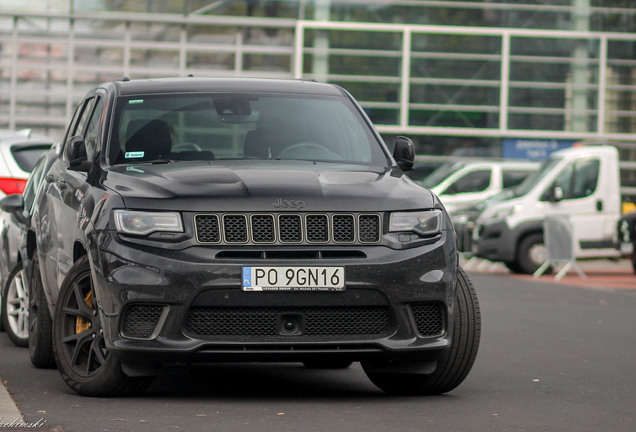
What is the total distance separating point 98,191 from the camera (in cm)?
790

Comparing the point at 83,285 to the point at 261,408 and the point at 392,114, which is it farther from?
the point at 392,114

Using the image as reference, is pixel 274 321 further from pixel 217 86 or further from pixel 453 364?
pixel 217 86

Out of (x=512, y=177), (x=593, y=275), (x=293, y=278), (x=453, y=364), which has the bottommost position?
(x=593, y=275)

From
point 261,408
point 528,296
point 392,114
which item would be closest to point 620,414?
point 261,408

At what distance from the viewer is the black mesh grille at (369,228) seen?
7520 millimetres

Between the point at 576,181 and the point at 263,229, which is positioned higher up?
the point at 263,229

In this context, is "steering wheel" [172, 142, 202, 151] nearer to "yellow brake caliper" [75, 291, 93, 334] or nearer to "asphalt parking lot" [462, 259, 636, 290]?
"yellow brake caliper" [75, 291, 93, 334]

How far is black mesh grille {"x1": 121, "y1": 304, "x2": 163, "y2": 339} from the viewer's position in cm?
739

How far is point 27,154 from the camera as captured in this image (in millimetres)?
13844

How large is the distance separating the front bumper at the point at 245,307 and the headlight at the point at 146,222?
7cm

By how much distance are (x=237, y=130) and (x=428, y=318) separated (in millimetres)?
1743

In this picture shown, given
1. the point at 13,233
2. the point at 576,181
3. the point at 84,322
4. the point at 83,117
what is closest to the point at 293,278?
the point at 84,322

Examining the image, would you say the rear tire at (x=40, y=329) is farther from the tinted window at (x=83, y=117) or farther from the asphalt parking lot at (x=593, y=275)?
the asphalt parking lot at (x=593, y=275)

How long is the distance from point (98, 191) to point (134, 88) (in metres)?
1.21
